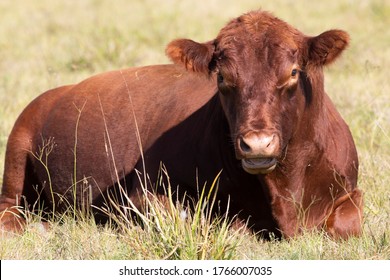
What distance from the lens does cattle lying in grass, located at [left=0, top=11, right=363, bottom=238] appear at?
5805 millimetres

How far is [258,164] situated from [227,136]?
699 millimetres

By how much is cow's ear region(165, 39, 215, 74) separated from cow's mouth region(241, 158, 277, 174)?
0.83 m

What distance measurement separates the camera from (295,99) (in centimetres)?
594

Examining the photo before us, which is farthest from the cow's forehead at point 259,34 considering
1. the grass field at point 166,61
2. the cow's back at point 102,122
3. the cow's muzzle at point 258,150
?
the cow's back at point 102,122

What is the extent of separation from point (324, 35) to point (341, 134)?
0.92 metres

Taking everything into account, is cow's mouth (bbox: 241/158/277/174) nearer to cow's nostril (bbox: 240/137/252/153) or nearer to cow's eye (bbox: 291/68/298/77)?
cow's nostril (bbox: 240/137/252/153)

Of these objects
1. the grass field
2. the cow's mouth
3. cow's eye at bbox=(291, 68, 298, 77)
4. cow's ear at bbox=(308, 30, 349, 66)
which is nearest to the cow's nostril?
the cow's mouth

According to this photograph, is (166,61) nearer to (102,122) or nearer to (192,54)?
(102,122)

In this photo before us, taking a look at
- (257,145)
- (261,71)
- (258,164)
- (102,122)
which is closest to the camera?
(257,145)

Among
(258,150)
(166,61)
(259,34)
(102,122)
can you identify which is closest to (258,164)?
(258,150)

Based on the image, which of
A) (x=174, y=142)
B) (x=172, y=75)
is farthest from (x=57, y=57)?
(x=174, y=142)

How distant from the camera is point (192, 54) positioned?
6.19 metres

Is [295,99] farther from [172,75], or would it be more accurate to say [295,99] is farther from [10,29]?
[10,29]

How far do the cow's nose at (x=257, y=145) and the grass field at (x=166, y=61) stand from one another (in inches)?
17.7
